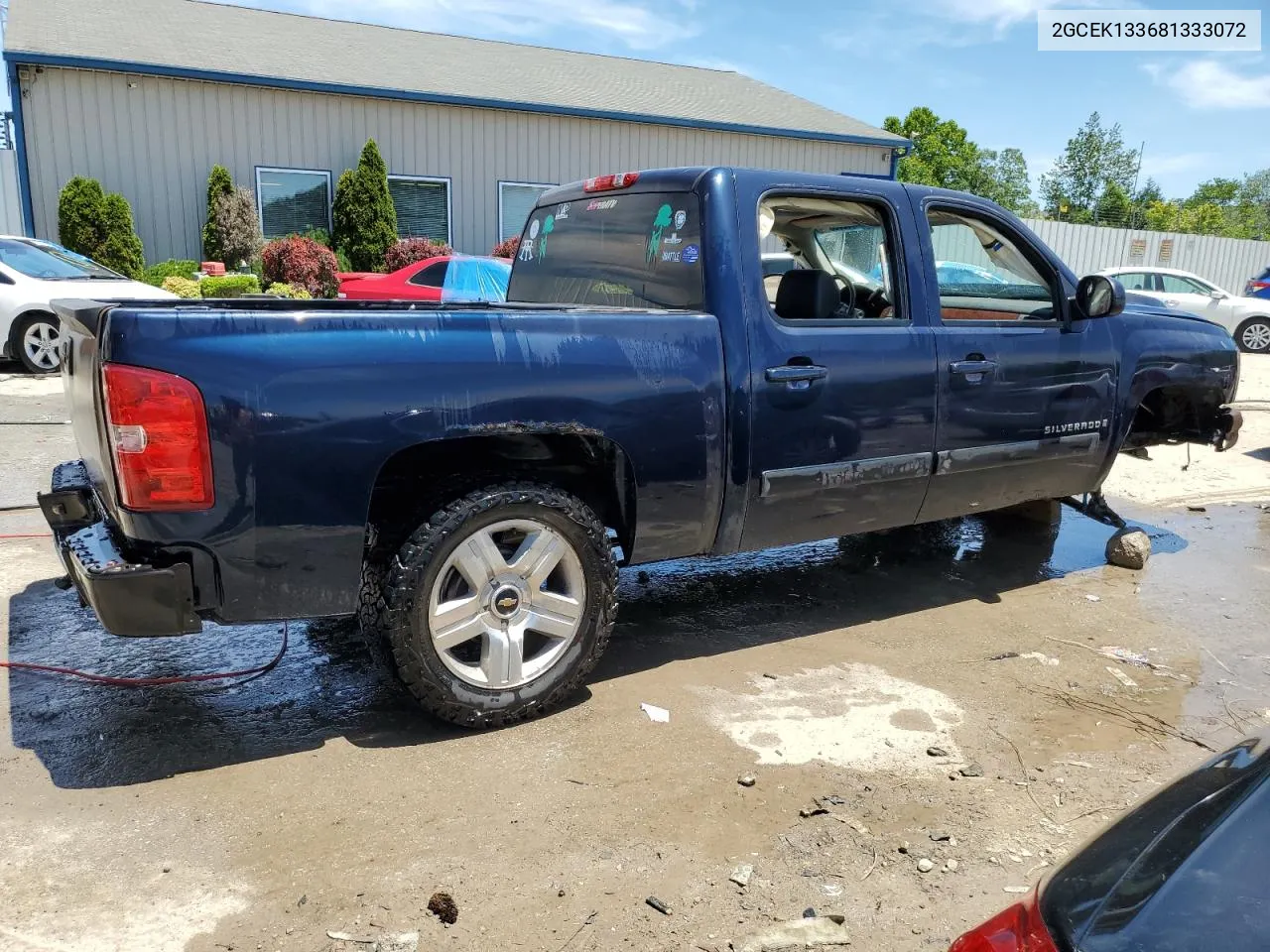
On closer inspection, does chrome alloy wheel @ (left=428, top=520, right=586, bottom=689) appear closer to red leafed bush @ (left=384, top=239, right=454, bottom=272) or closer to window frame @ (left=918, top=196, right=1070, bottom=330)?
window frame @ (left=918, top=196, right=1070, bottom=330)

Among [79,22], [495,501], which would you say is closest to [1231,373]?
[495,501]

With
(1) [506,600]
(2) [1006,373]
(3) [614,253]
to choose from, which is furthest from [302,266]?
(1) [506,600]

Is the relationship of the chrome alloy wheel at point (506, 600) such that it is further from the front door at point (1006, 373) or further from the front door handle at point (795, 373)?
the front door at point (1006, 373)

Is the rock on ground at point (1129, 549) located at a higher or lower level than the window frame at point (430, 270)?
lower

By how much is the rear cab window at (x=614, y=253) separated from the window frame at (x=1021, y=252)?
125 centimetres

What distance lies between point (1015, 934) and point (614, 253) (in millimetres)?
3424

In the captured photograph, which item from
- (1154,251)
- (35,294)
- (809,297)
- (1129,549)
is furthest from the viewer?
(1154,251)

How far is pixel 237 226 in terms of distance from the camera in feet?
53.9

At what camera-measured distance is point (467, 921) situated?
2.55m

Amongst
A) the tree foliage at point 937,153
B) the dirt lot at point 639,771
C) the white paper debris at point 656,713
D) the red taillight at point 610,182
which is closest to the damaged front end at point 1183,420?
the dirt lot at point 639,771

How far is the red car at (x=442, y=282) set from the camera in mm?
13148

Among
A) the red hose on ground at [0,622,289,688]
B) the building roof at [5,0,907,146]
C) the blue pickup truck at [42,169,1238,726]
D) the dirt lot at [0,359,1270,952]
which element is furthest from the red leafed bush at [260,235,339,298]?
the red hose on ground at [0,622,289,688]

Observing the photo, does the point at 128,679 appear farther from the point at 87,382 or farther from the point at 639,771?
the point at 639,771

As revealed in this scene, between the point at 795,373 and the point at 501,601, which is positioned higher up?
the point at 795,373
